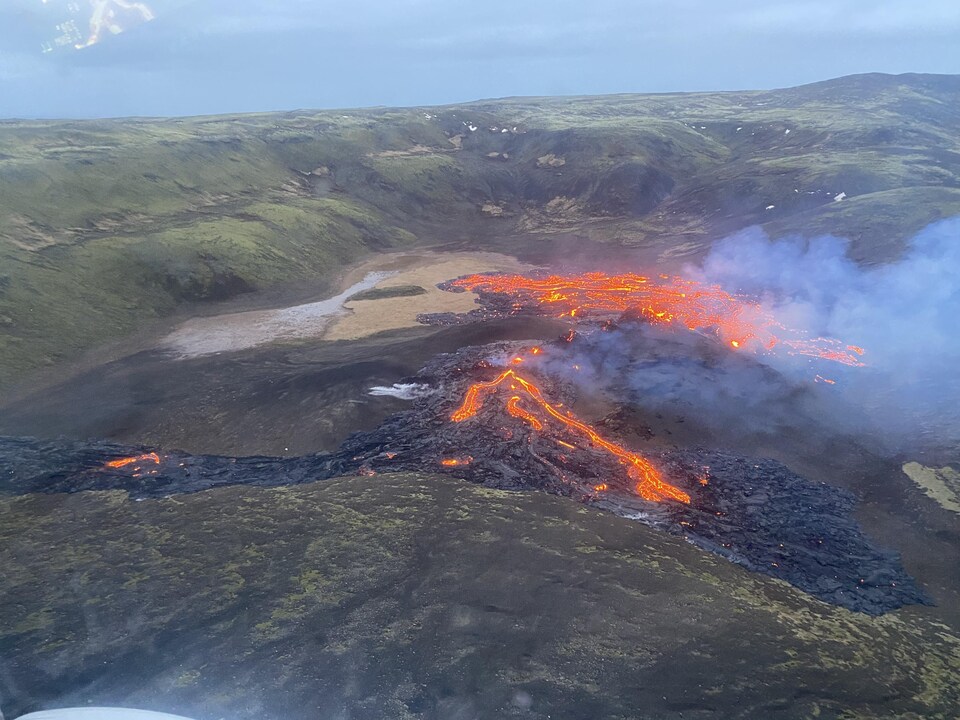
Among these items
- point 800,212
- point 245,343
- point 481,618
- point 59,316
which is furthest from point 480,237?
point 481,618

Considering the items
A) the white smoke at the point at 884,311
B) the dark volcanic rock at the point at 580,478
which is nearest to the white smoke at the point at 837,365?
the white smoke at the point at 884,311

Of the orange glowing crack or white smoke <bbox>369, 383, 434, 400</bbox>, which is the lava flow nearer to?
the orange glowing crack

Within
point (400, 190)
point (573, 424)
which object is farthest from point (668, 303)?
point (400, 190)

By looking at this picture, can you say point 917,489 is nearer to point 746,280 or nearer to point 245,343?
point 746,280

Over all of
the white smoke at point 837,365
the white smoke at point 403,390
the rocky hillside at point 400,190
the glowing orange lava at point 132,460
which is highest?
the rocky hillside at point 400,190

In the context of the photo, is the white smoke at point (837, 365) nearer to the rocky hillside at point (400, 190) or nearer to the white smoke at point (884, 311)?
the white smoke at point (884, 311)

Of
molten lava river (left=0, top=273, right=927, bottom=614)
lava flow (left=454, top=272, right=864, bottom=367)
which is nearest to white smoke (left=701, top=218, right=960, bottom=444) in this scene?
lava flow (left=454, top=272, right=864, bottom=367)
